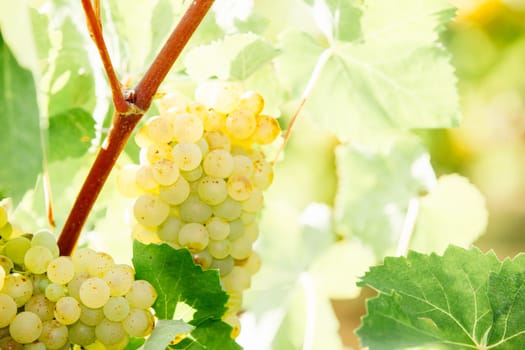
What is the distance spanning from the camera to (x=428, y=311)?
0.48m

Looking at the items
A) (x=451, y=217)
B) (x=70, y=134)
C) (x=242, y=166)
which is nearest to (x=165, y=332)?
(x=242, y=166)

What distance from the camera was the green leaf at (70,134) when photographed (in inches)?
24.7

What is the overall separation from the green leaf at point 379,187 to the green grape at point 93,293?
42cm

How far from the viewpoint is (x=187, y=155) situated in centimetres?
49

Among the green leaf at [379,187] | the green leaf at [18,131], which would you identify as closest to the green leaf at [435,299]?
the green leaf at [18,131]

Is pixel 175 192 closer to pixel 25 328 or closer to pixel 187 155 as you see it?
pixel 187 155

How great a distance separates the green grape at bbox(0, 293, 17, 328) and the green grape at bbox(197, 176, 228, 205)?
0.14 metres

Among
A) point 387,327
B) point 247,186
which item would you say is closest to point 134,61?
point 247,186

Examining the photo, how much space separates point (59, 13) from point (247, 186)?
0.76ft

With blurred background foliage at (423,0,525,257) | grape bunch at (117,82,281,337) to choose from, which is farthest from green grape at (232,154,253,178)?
blurred background foliage at (423,0,525,257)

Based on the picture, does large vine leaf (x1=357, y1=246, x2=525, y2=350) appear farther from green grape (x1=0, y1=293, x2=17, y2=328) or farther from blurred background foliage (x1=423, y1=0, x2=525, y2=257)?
blurred background foliage (x1=423, y1=0, x2=525, y2=257)

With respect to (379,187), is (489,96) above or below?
below

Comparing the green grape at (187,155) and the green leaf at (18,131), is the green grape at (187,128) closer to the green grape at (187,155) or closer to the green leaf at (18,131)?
the green grape at (187,155)

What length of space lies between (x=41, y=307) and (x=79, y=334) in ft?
0.09
